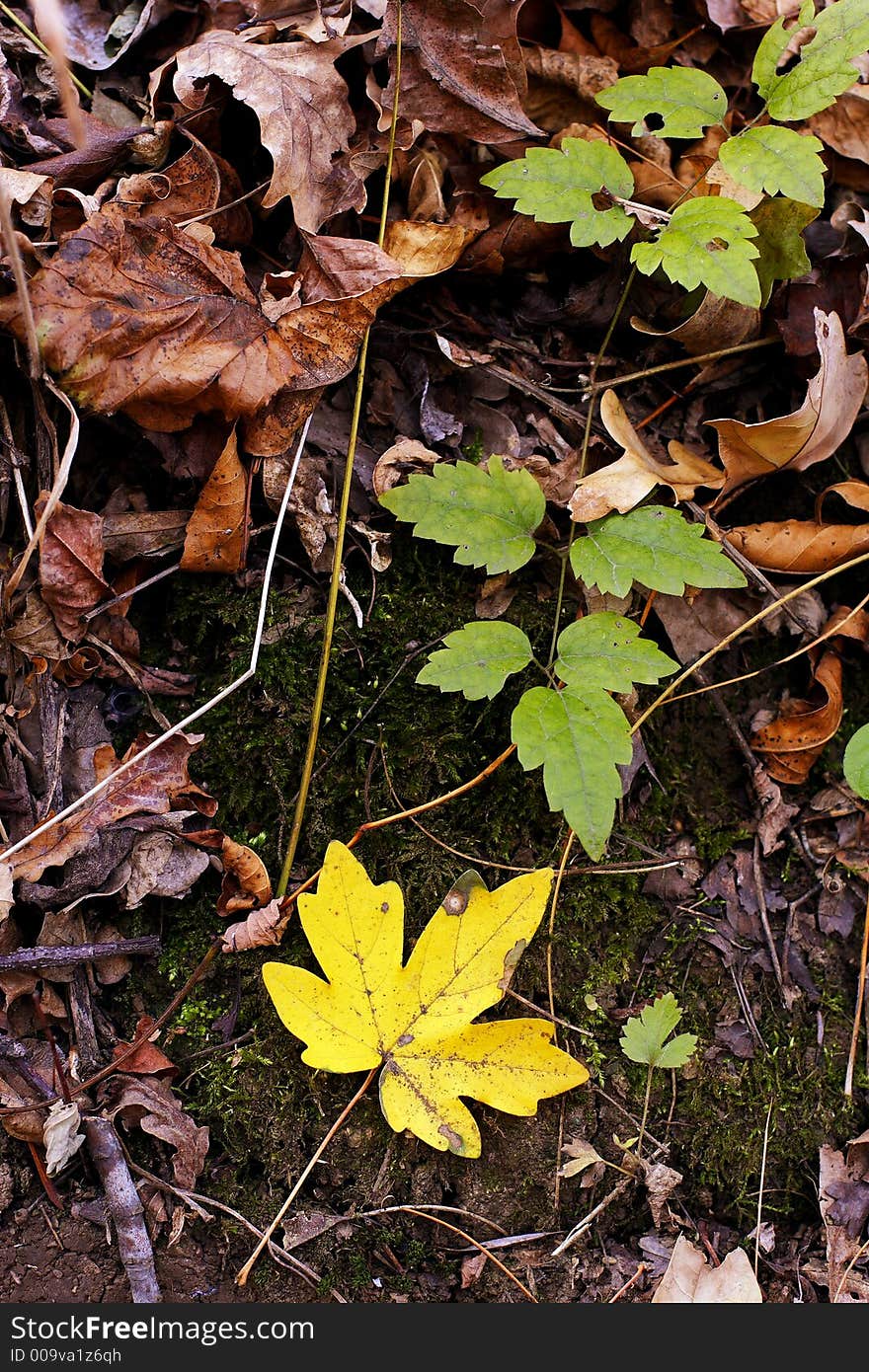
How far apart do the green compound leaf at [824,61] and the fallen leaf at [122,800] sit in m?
2.04

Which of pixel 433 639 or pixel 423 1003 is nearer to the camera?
pixel 423 1003

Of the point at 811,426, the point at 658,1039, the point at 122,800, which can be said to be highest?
the point at 811,426

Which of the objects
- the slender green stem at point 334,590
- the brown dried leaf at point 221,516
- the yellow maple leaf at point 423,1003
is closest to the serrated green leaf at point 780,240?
the slender green stem at point 334,590

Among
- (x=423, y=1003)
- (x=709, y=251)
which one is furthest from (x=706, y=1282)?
(x=709, y=251)

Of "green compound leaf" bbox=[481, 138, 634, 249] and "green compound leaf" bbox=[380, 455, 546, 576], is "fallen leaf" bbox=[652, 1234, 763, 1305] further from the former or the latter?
"green compound leaf" bbox=[481, 138, 634, 249]

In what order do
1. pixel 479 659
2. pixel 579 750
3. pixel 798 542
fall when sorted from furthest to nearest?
pixel 798 542 → pixel 479 659 → pixel 579 750

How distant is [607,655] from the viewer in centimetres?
207

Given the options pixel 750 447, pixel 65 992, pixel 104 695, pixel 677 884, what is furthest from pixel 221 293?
pixel 677 884

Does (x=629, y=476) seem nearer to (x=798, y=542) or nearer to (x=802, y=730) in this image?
(x=798, y=542)

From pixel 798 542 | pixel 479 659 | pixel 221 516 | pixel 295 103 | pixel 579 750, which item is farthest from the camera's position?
pixel 798 542

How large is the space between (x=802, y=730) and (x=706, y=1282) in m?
1.27

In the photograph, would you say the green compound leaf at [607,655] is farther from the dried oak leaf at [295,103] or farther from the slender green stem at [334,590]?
the dried oak leaf at [295,103]

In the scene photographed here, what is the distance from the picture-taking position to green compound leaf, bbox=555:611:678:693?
2025mm

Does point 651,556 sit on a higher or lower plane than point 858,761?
higher
